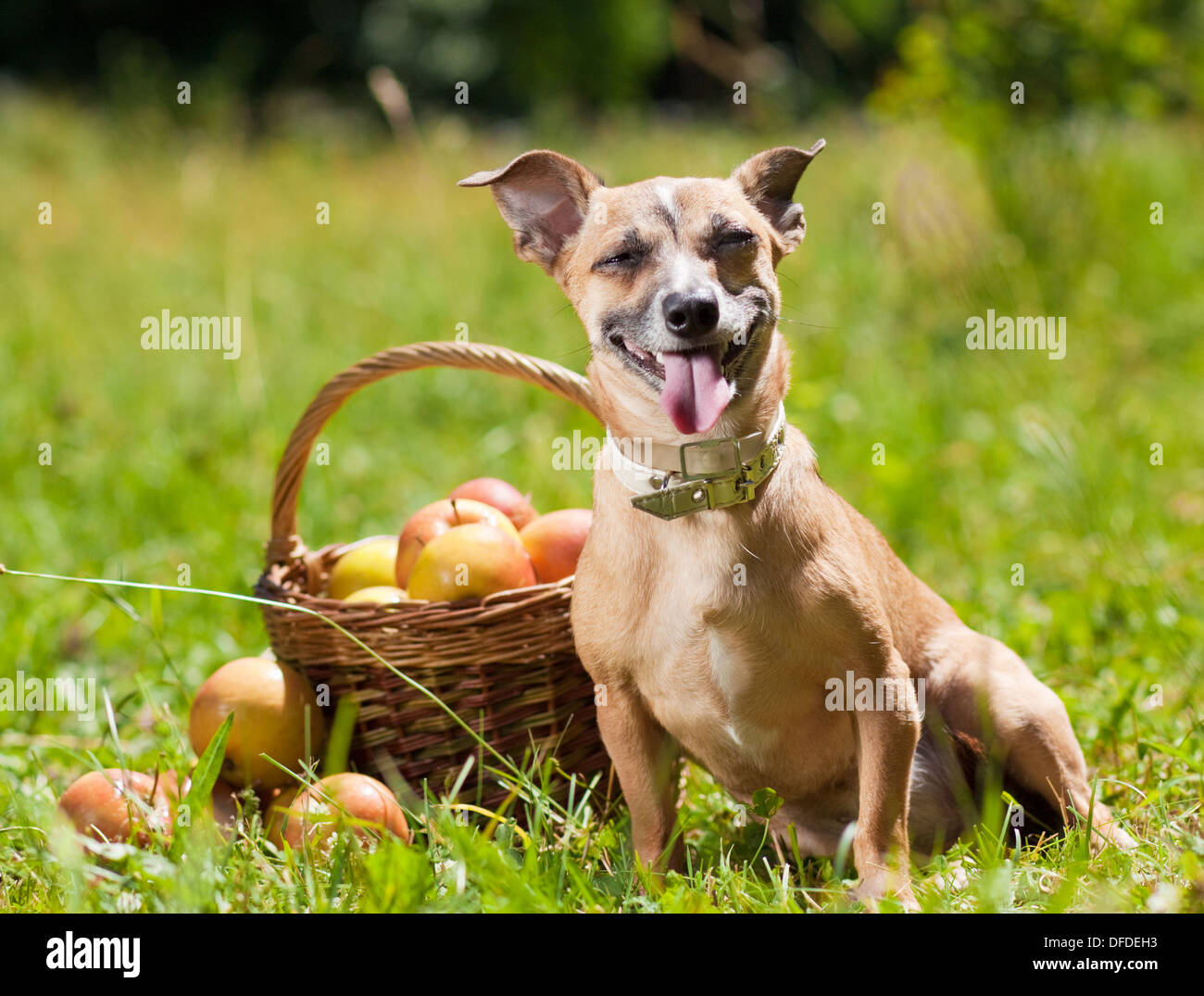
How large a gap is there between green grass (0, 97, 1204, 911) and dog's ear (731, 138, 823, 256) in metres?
0.46

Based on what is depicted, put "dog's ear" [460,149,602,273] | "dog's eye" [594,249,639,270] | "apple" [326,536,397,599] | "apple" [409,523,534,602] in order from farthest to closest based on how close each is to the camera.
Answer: "apple" [326,536,397,599]
"apple" [409,523,534,602]
"dog's ear" [460,149,602,273]
"dog's eye" [594,249,639,270]

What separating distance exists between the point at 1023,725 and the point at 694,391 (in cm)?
96

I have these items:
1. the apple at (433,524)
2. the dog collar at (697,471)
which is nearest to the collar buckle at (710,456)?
the dog collar at (697,471)

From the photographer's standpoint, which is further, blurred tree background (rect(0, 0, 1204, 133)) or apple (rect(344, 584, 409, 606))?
blurred tree background (rect(0, 0, 1204, 133))

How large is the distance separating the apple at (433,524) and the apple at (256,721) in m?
0.39

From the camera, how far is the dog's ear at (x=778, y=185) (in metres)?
2.38

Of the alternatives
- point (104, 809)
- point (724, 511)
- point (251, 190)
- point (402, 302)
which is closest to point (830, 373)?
point (402, 302)

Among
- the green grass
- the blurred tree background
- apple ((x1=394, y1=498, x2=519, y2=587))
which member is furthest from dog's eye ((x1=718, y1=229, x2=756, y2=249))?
the blurred tree background

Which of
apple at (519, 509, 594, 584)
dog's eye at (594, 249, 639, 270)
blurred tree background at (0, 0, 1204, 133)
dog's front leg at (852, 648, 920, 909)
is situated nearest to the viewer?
dog's front leg at (852, 648, 920, 909)

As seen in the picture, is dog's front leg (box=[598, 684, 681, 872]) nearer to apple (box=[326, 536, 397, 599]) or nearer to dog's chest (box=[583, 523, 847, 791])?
dog's chest (box=[583, 523, 847, 791])

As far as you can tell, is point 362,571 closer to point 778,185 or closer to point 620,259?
point 620,259

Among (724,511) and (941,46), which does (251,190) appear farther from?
(724,511)

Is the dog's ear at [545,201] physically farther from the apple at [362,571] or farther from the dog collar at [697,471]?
the apple at [362,571]

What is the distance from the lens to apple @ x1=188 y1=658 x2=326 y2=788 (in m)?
2.41
